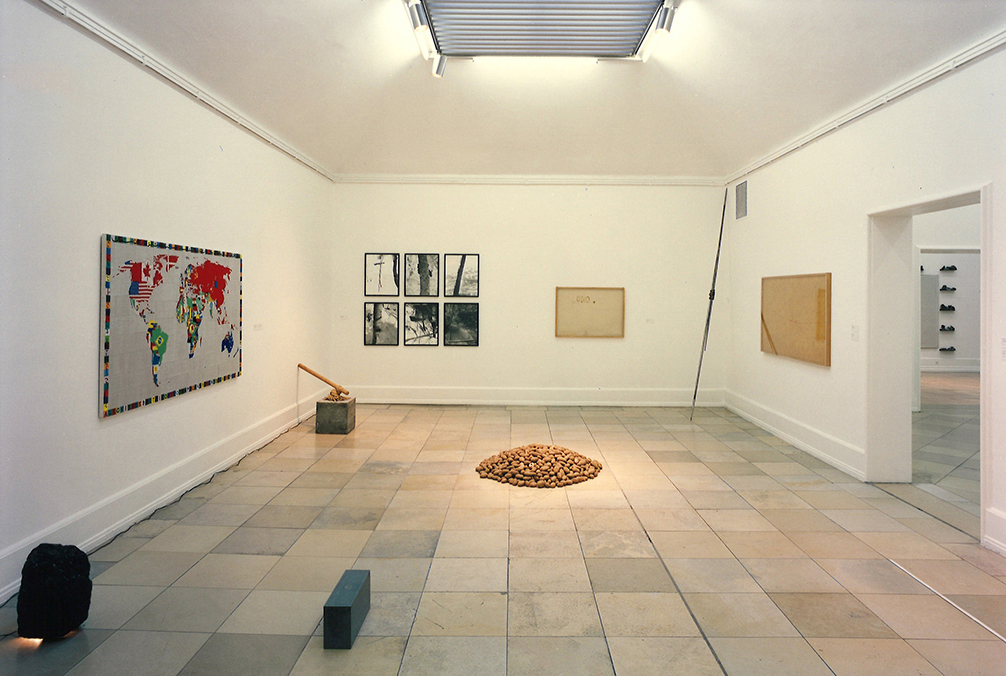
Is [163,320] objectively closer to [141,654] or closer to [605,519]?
[141,654]

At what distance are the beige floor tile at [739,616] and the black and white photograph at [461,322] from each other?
639 centimetres

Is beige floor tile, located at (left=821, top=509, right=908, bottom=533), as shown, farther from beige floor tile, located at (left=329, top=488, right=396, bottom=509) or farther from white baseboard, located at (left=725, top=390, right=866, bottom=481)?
beige floor tile, located at (left=329, top=488, right=396, bottom=509)

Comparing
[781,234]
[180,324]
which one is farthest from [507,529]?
[781,234]

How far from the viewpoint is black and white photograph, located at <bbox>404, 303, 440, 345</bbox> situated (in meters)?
9.24

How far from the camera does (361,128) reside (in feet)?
25.7

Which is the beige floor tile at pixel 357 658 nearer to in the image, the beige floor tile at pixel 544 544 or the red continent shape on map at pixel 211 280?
the beige floor tile at pixel 544 544

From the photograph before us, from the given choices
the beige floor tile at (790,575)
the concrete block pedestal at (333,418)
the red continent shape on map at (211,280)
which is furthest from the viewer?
the concrete block pedestal at (333,418)

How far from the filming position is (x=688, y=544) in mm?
4012

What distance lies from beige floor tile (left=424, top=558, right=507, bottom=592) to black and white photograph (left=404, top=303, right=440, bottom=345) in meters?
5.78

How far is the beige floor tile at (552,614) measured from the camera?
2930 mm

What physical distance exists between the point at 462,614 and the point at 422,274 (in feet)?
22.1

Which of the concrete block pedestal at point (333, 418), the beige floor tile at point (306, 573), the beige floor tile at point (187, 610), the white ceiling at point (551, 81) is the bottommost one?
the beige floor tile at point (187, 610)

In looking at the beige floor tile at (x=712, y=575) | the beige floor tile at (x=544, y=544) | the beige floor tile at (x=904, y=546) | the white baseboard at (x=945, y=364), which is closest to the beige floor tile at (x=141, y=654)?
the beige floor tile at (x=544, y=544)

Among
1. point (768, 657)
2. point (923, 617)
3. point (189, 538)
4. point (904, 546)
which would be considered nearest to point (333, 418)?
point (189, 538)
